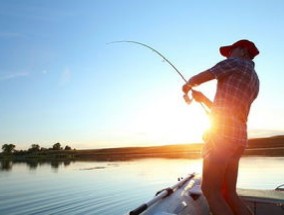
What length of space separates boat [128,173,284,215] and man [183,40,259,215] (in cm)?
131

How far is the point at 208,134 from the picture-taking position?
3.70 m

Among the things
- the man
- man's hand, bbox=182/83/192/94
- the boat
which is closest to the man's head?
the man

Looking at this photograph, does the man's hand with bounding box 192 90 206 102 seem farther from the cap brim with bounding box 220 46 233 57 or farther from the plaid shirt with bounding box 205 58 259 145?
the cap brim with bounding box 220 46 233 57

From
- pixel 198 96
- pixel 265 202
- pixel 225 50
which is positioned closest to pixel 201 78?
pixel 198 96

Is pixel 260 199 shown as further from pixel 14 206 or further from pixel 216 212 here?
pixel 14 206

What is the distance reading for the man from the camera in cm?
357

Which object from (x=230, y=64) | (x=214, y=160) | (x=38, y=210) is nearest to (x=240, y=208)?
(x=214, y=160)

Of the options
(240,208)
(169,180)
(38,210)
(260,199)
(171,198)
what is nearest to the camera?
(240,208)

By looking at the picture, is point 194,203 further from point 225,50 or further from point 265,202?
point 225,50

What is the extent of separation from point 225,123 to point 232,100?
0.27 meters

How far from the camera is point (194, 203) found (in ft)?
19.3

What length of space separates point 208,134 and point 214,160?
0.30m

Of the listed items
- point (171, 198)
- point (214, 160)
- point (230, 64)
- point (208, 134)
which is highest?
point (230, 64)

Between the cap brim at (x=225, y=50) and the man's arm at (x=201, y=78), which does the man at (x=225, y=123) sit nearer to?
the man's arm at (x=201, y=78)
